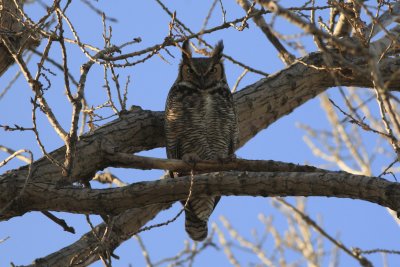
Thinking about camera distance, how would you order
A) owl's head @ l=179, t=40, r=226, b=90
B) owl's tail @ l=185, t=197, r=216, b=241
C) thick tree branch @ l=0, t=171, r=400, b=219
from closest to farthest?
1. thick tree branch @ l=0, t=171, r=400, b=219
2. owl's tail @ l=185, t=197, r=216, b=241
3. owl's head @ l=179, t=40, r=226, b=90

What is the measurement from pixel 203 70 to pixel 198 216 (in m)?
1.20

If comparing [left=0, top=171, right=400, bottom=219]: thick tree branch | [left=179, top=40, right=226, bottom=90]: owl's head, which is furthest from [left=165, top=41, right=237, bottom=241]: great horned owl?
[left=0, top=171, right=400, bottom=219]: thick tree branch

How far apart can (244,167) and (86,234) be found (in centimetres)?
123

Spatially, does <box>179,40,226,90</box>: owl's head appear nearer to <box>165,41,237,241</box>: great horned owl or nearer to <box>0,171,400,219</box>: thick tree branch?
<box>165,41,237,241</box>: great horned owl

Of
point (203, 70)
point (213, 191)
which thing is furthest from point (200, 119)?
point (213, 191)

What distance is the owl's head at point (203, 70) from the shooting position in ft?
17.6

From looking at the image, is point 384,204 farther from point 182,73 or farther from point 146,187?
point 182,73

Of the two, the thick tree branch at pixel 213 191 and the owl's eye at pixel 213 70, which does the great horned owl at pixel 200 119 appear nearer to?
the owl's eye at pixel 213 70

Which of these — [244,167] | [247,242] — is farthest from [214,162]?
[247,242]

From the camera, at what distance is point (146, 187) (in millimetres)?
3570

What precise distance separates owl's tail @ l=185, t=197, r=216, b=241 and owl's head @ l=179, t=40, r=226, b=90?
3.10 ft

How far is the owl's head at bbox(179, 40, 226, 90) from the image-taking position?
5.37 m

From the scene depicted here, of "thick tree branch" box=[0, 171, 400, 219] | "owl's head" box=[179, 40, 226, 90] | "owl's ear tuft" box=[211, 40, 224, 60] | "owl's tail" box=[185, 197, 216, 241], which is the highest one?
"owl's ear tuft" box=[211, 40, 224, 60]

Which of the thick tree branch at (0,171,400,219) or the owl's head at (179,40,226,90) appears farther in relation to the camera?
the owl's head at (179,40,226,90)
